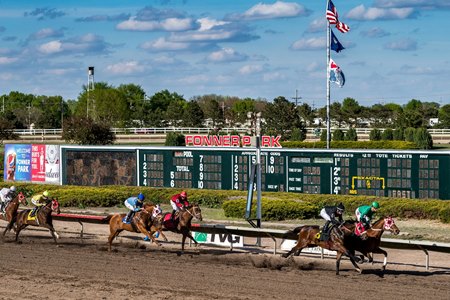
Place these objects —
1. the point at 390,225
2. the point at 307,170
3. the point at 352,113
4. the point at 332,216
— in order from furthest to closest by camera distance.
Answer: the point at 352,113, the point at 307,170, the point at 332,216, the point at 390,225

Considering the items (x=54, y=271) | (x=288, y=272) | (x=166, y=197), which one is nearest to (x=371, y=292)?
(x=288, y=272)

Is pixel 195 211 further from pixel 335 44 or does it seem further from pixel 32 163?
pixel 32 163

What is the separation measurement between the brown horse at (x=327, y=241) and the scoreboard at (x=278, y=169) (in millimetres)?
9419

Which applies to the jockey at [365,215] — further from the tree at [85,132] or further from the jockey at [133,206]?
the tree at [85,132]

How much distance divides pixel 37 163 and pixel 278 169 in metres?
11.9

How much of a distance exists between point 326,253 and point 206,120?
68703 millimetres

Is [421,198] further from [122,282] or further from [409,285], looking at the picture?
[122,282]

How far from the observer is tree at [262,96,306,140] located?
58.1 metres

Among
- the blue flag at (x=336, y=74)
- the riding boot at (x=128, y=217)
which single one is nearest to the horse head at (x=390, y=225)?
the riding boot at (x=128, y=217)

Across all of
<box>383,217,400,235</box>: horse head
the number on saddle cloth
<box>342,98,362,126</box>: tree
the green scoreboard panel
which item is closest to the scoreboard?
the green scoreboard panel

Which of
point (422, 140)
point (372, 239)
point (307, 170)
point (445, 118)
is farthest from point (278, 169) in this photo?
point (445, 118)

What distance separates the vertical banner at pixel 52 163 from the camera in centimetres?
3469

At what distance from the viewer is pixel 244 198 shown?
28391mm

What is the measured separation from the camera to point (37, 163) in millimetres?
35875
